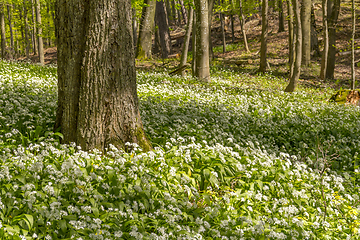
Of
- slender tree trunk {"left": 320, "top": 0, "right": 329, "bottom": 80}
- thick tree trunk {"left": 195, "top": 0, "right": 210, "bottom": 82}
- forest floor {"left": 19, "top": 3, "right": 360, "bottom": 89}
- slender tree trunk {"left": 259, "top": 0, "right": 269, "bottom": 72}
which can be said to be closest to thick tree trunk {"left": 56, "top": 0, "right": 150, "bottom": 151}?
thick tree trunk {"left": 195, "top": 0, "right": 210, "bottom": 82}

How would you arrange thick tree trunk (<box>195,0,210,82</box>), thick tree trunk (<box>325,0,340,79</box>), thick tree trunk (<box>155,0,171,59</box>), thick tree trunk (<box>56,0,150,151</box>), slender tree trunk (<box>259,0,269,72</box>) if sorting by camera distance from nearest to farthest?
thick tree trunk (<box>56,0,150,151</box>) → thick tree trunk (<box>195,0,210,82</box>) → thick tree trunk (<box>325,0,340,79</box>) → slender tree trunk (<box>259,0,269,72</box>) → thick tree trunk (<box>155,0,171,59</box>)

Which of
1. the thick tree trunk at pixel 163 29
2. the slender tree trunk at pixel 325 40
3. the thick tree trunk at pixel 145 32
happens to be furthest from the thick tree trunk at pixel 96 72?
the thick tree trunk at pixel 163 29

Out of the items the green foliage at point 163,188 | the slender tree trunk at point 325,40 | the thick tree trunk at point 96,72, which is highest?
the slender tree trunk at point 325,40

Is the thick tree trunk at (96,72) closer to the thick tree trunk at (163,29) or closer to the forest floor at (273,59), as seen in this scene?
the forest floor at (273,59)

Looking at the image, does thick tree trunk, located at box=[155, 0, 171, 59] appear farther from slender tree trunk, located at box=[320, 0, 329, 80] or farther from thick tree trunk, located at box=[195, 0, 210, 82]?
slender tree trunk, located at box=[320, 0, 329, 80]

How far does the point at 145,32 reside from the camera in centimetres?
1994

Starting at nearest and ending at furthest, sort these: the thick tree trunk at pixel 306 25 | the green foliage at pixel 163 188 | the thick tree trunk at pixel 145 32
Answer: the green foliage at pixel 163 188 < the thick tree trunk at pixel 306 25 < the thick tree trunk at pixel 145 32

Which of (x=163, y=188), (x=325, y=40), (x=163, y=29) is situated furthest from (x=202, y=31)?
(x=163, y=29)

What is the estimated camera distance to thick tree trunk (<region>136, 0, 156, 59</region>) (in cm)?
1997

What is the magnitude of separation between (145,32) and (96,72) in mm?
16087

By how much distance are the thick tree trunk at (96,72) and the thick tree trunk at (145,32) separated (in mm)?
15609

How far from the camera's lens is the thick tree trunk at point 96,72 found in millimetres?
4688

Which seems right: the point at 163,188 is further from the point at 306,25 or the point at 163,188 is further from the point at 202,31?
the point at 306,25

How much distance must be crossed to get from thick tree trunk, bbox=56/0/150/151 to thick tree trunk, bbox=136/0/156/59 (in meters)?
15.6
